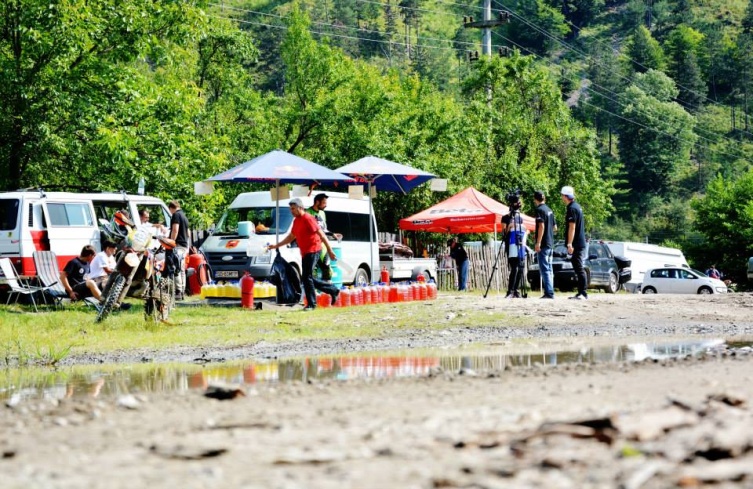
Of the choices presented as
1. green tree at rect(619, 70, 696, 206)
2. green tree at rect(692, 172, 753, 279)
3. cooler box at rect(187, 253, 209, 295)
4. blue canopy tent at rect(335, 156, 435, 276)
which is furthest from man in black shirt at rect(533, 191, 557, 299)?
green tree at rect(619, 70, 696, 206)

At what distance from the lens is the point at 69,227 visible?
72.4 ft

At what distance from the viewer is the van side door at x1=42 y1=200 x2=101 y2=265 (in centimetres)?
2162

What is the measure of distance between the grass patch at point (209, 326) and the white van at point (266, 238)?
407cm

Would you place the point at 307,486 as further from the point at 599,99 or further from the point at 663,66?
the point at 663,66

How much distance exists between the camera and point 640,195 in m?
135

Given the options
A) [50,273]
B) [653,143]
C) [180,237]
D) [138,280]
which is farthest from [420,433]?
[653,143]

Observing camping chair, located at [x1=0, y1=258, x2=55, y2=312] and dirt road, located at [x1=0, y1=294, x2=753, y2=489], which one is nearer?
dirt road, located at [x1=0, y1=294, x2=753, y2=489]

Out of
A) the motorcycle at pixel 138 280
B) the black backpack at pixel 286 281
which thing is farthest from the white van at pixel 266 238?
the motorcycle at pixel 138 280

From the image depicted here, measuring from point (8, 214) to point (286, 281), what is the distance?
20.1 ft

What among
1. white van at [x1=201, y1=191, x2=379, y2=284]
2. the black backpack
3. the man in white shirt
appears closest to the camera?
the black backpack

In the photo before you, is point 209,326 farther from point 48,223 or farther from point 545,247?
point 48,223

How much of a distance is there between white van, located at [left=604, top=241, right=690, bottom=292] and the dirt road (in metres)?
40.7

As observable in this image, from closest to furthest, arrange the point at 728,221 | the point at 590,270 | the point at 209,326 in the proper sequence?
the point at 209,326 → the point at 590,270 → the point at 728,221

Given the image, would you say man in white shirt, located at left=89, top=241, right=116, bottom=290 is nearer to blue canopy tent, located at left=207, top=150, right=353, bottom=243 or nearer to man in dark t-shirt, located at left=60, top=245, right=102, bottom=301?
man in dark t-shirt, located at left=60, top=245, right=102, bottom=301
